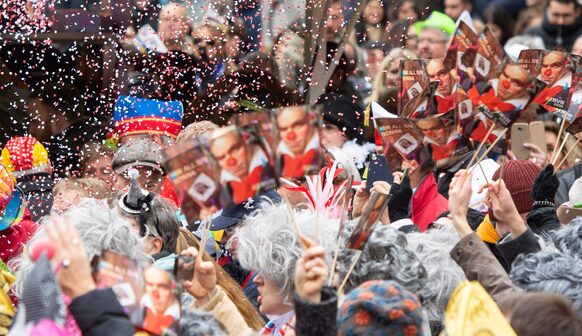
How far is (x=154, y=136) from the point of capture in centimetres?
711

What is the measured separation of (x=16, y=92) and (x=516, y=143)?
3.46m

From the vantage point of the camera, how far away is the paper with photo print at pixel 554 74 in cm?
496

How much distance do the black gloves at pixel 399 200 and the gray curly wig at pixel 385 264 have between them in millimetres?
931

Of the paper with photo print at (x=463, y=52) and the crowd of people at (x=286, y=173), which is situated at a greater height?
the paper with photo print at (x=463, y=52)

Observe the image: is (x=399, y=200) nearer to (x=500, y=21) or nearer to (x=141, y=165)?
(x=141, y=165)

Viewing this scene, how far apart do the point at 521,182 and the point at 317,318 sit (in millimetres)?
2093

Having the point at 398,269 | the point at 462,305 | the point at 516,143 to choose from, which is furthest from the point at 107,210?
the point at 516,143

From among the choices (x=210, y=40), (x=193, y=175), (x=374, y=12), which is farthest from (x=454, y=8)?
(x=193, y=175)

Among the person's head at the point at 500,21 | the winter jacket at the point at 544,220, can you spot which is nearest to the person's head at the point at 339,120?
the winter jacket at the point at 544,220

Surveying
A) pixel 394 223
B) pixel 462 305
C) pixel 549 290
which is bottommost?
pixel 394 223

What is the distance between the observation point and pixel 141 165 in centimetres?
648

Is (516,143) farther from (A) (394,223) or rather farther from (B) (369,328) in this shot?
(B) (369,328)

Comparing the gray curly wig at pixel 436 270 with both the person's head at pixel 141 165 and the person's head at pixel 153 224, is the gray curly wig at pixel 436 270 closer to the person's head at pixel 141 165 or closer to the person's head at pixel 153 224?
the person's head at pixel 153 224

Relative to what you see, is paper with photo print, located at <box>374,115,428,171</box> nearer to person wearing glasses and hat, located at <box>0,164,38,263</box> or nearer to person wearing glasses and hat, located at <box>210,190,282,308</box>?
person wearing glasses and hat, located at <box>210,190,282,308</box>
